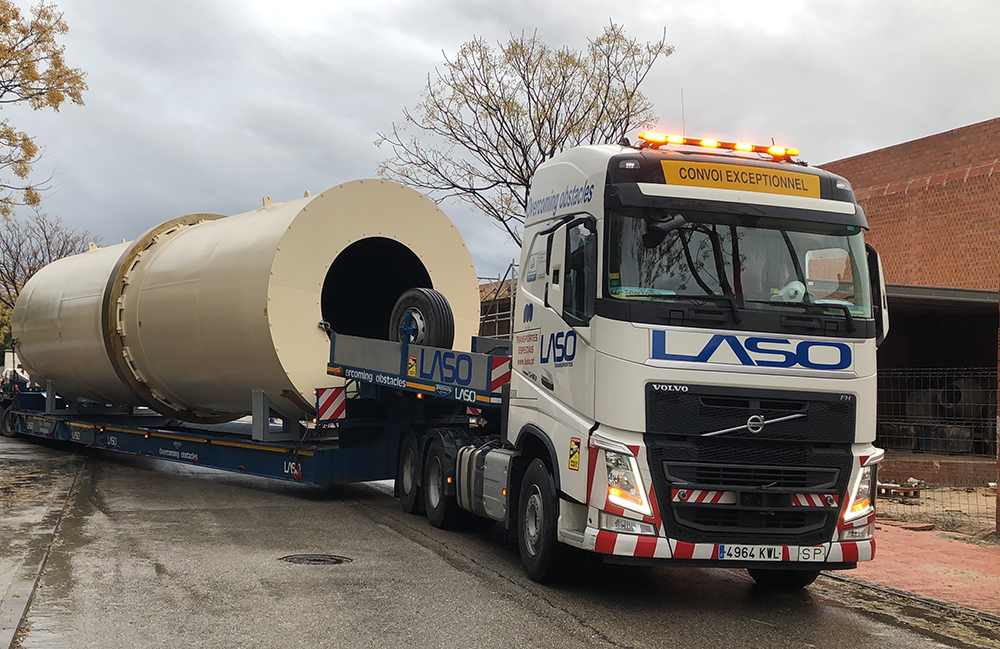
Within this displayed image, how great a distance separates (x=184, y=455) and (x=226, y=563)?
6.86m

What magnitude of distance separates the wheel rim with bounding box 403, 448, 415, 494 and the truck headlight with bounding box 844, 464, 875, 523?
5755mm

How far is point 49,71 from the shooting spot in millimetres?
16516

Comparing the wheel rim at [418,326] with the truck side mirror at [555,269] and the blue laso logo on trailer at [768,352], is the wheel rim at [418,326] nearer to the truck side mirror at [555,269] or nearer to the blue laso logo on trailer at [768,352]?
the truck side mirror at [555,269]

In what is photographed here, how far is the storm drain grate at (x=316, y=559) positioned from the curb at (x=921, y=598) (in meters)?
4.31

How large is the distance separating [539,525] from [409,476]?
13.4 feet

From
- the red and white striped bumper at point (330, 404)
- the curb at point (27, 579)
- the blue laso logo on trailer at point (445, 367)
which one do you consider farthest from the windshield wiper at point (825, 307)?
the red and white striped bumper at point (330, 404)

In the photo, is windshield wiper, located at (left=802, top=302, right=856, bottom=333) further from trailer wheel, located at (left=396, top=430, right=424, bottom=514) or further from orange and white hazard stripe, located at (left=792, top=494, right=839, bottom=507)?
trailer wheel, located at (left=396, top=430, right=424, bottom=514)

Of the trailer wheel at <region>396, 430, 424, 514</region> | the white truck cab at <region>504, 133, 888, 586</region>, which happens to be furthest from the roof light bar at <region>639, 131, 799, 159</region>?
the trailer wheel at <region>396, 430, 424, 514</region>

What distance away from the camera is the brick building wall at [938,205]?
2358 centimetres

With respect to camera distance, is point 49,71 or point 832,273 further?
point 49,71

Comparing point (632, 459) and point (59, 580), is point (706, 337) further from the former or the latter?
point (59, 580)

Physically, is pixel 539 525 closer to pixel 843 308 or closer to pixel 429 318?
pixel 843 308

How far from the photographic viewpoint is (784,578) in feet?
26.7

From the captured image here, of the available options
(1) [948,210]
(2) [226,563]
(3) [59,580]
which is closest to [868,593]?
(2) [226,563]
